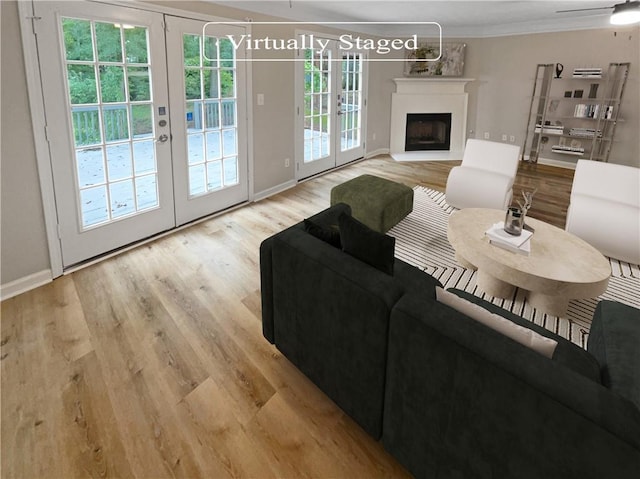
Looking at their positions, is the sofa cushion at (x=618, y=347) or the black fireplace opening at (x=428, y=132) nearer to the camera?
the sofa cushion at (x=618, y=347)

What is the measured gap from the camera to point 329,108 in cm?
601

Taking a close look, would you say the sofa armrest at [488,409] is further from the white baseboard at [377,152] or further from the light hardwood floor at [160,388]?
the white baseboard at [377,152]

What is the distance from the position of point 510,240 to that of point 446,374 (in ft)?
5.80

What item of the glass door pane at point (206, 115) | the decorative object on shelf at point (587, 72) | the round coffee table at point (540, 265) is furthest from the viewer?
the decorative object on shelf at point (587, 72)

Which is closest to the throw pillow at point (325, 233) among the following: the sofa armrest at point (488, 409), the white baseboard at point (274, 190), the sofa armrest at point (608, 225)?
the sofa armrest at point (488, 409)

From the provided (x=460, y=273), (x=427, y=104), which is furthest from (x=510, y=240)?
(x=427, y=104)

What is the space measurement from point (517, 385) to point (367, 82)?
6412 millimetres

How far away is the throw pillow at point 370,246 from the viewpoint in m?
1.83

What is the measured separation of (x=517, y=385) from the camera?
46.4 inches

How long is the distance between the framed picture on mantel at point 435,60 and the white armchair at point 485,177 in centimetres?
332

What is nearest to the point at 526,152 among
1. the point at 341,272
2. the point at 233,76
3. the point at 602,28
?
the point at 602,28

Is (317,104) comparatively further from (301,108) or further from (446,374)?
(446,374)

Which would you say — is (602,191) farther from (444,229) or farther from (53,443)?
(53,443)

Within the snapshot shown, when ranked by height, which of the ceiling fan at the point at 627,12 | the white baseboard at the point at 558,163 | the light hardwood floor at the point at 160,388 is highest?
the ceiling fan at the point at 627,12
